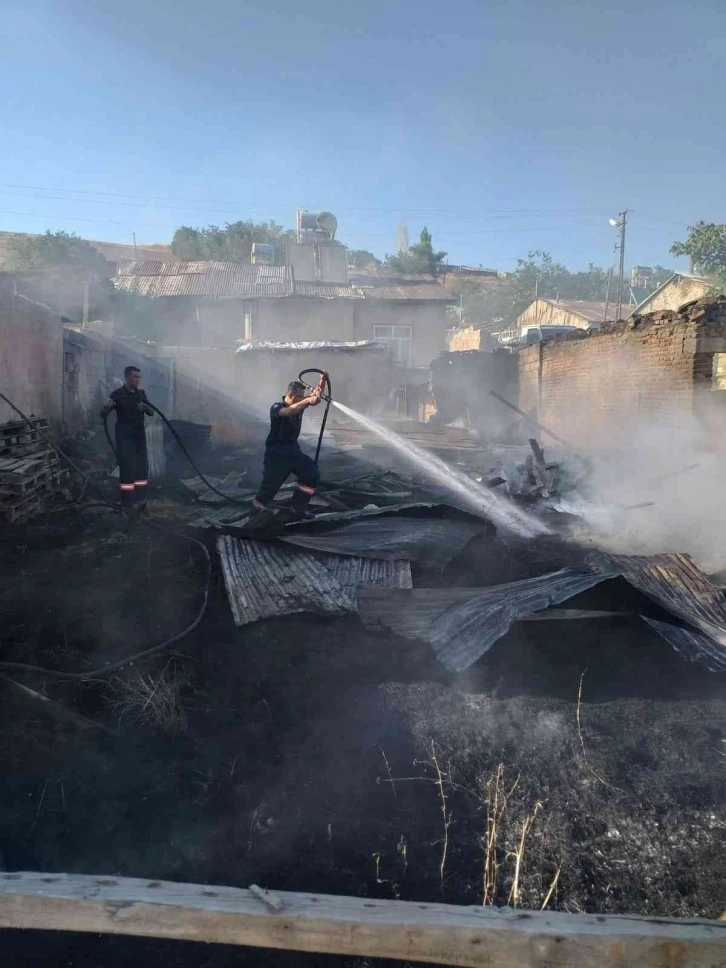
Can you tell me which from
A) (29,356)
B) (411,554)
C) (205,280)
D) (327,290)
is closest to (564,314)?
(327,290)

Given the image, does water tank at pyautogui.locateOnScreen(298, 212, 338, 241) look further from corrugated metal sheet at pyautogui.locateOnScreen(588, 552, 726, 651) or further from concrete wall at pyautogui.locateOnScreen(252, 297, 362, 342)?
corrugated metal sheet at pyautogui.locateOnScreen(588, 552, 726, 651)

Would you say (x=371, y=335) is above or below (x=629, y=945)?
above

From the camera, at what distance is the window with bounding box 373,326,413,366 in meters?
25.6

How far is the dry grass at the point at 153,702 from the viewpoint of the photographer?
3188 millimetres

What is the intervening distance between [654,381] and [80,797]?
1003 cm

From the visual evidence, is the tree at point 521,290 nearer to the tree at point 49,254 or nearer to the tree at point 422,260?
the tree at point 422,260

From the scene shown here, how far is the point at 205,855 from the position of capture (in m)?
2.47

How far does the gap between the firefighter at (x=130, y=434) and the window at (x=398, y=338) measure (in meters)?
19.3

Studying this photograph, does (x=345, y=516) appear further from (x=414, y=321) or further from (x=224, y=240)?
(x=224, y=240)

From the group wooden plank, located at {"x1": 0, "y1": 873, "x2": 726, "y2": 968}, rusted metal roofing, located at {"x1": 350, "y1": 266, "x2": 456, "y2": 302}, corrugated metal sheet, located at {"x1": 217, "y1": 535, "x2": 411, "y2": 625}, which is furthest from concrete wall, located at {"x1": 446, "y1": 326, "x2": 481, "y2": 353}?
wooden plank, located at {"x1": 0, "y1": 873, "x2": 726, "y2": 968}

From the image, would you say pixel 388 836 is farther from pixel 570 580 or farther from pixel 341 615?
pixel 570 580

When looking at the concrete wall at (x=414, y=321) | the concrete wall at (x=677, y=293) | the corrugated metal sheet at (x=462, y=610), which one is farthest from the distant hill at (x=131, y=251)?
the corrugated metal sheet at (x=462, y=610)

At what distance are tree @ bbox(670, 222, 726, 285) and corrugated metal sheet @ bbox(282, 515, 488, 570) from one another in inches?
862

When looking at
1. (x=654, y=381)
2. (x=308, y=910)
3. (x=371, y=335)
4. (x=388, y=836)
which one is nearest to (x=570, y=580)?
(x=388, y=836)
